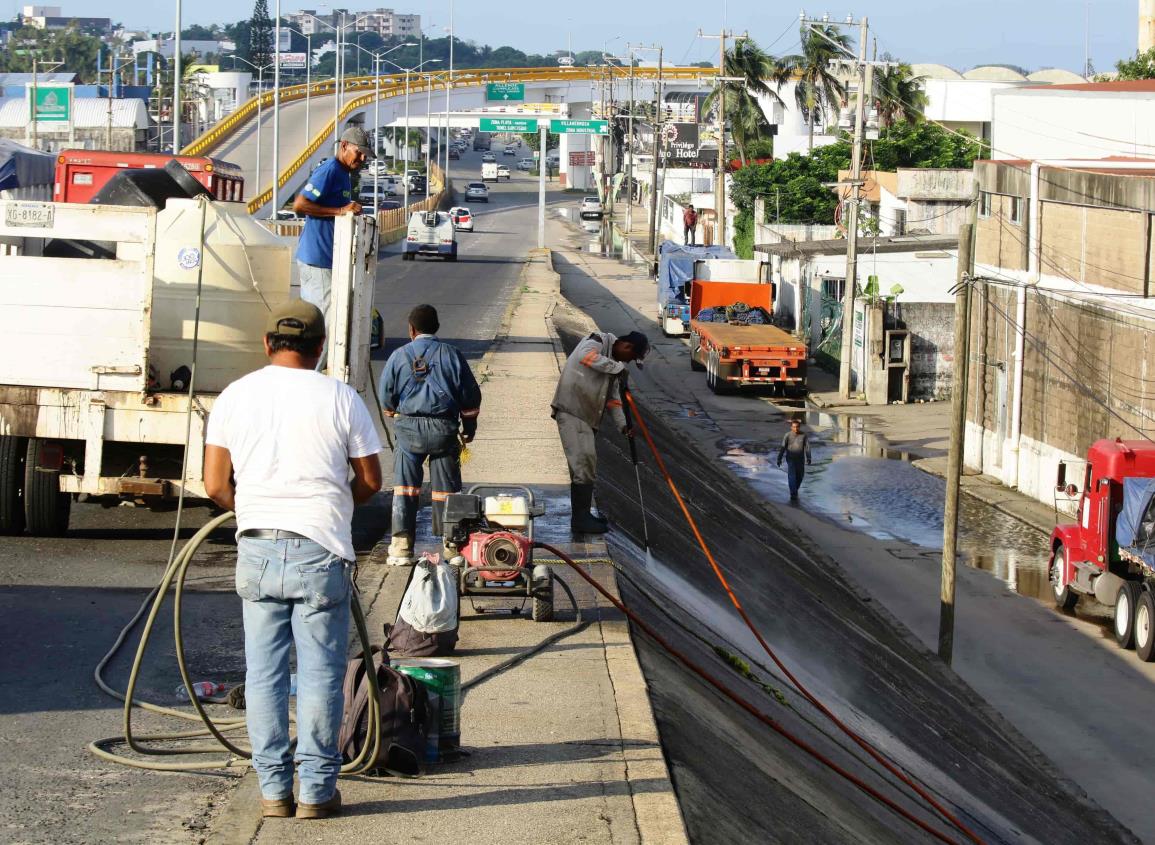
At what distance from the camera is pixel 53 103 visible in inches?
3435

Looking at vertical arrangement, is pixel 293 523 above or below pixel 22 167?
below

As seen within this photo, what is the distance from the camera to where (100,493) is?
37.7 ft

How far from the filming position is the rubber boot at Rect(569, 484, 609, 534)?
1167 cm

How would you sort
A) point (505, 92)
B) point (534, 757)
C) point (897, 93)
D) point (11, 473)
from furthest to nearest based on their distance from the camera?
point (505, 92) → point (897, 93) → point (11, 473) → point (534, 757)

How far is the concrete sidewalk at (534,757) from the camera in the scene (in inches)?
225

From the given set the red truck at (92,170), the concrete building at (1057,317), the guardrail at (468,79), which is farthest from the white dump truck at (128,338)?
the guardrail at (468,79)

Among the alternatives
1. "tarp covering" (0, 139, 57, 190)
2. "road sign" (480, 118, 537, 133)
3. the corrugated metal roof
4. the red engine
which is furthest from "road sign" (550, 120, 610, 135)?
the red engine

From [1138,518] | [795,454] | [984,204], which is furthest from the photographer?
[984,204]

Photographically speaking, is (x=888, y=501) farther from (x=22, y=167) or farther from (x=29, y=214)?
(x=29, y=214)

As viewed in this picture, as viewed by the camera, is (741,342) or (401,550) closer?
(401,550)

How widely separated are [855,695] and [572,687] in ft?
21.2

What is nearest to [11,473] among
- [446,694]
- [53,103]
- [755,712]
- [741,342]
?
[755,712]

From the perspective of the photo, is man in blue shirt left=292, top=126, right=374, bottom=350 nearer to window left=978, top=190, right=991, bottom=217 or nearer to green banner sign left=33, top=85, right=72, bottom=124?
window left=978, top=190, right=991, bottom=217

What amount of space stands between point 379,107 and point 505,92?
44.7ft
